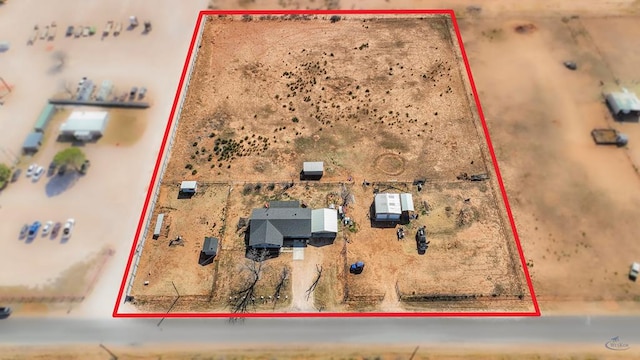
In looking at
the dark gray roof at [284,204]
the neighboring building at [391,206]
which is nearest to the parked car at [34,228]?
the dark gray roof at [284,204]

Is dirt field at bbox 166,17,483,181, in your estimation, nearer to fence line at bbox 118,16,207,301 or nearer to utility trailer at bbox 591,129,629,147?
fence line at bbox 118,16,207,301

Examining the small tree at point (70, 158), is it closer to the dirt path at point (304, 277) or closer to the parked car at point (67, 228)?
the parked car at point (67, 228)

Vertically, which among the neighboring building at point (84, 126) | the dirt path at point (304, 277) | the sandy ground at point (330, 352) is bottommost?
the sandy ground at point (330, 352)

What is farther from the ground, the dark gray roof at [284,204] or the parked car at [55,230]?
the dark gray roof at [284,204]

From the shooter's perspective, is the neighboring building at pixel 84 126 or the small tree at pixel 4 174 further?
the neighboring building at pixel 84 126

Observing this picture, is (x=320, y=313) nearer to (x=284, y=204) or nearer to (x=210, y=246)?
(x=284, y=204)

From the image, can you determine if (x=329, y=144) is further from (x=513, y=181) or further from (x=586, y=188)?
(x=586, y=188)
